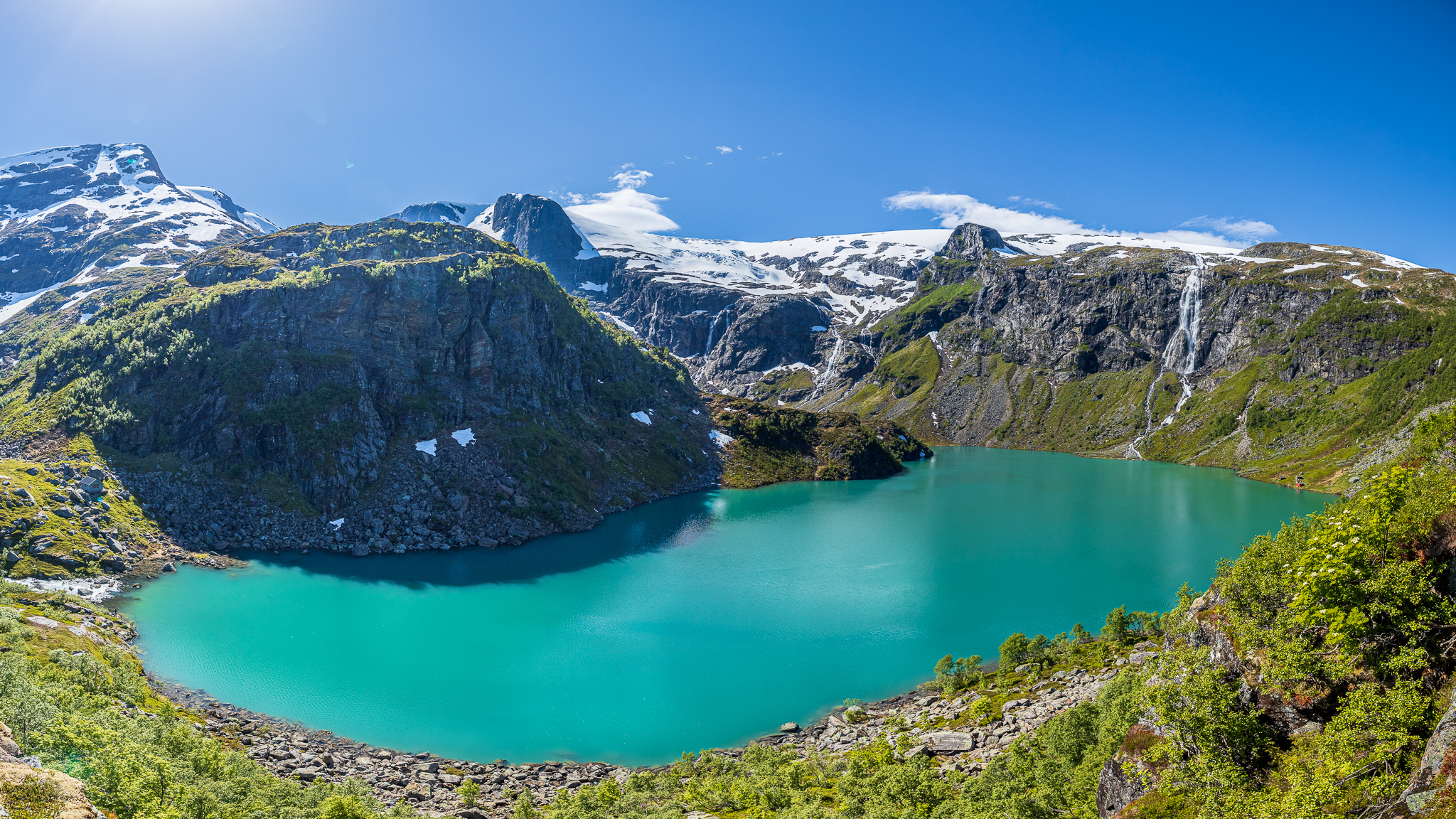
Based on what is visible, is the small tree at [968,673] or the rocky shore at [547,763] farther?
the small tree at [968,673]

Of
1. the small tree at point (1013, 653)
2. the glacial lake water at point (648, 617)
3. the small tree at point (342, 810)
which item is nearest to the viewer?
Result: the small tree at point (342, 810)

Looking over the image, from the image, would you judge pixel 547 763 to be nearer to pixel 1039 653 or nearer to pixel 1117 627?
pixel 1039 653

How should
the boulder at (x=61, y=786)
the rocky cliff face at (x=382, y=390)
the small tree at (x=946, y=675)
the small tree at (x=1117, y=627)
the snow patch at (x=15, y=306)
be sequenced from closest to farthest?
1. the boulder at (x=61, y=786)
2. the small tree at (x=946, y=675)
3. the small tree at (x=1117, y=627)
4. the rocky cliff face at (x=382, y=390)
5. the snow patch at (x=15, y=306)

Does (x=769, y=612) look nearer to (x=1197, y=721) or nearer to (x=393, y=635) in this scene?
(x=393, y=635)

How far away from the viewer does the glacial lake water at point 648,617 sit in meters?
40.1

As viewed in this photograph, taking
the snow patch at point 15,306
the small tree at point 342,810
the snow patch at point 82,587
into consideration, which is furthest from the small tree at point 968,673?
the snow patch at point 15,306

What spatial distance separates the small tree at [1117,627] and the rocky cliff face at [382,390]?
67529mm

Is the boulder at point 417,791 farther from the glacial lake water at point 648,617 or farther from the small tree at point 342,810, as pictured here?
the small tree at point 342,810

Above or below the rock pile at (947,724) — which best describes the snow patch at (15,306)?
above

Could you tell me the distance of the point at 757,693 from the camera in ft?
139

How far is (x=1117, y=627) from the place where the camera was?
145 ft

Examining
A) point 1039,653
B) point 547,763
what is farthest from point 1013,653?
point 547,763

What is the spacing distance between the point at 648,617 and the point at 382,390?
210ft

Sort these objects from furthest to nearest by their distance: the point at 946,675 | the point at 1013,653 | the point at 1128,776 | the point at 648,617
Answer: the point at 648,617, the point at 1013,653, the point at 946,675, the point at 1128,776
